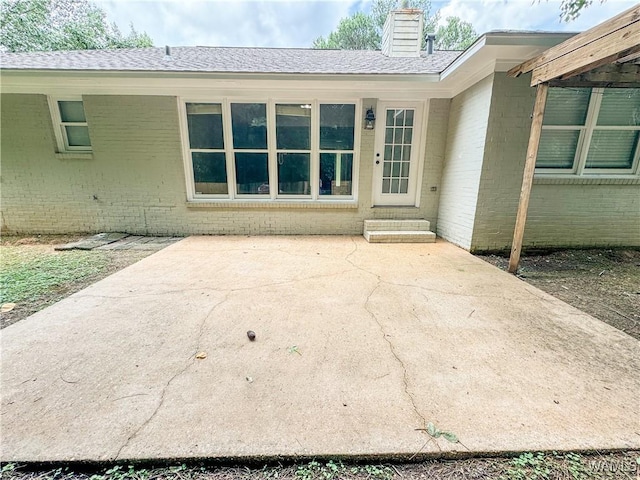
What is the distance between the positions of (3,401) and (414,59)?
7.57 meters

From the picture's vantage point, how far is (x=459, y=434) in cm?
127

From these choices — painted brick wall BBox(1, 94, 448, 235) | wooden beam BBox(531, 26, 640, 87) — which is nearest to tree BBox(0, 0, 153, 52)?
painted brick wall BBox(1, 94, 448, 235)

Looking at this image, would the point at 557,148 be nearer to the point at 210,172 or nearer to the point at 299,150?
the point at 299,150

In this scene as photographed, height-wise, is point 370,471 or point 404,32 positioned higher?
point 404,32

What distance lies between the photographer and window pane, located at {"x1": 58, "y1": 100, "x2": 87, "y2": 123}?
496 centimetres

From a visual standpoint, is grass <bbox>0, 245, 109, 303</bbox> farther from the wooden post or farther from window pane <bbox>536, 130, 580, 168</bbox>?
window pane <bbox>536, 130, 580, 168</bbox>

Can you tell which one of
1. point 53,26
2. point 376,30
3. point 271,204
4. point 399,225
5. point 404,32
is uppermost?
point 376,30

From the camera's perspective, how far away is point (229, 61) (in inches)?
213

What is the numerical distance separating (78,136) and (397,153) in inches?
239

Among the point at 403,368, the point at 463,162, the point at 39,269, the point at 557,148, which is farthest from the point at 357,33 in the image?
the point at 403,368

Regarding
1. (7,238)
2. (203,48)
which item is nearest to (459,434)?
(7,238)

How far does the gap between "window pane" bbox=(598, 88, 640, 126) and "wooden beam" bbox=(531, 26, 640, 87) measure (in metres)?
2.11

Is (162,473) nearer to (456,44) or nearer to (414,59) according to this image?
(414,59)

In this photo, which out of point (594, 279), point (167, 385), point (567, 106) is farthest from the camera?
point (567, 106)
